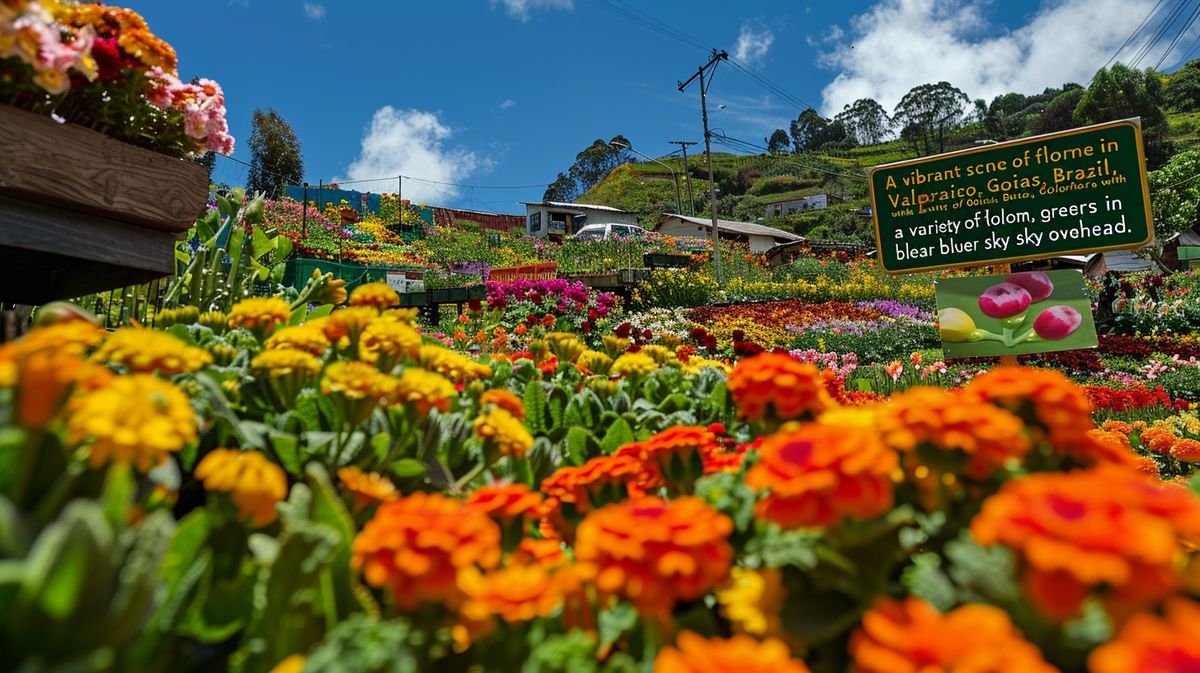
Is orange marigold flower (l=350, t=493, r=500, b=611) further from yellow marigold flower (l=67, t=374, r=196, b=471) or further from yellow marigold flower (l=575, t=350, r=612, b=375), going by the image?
yellow marigold flower (l=575, t=350, r=612, b=375)

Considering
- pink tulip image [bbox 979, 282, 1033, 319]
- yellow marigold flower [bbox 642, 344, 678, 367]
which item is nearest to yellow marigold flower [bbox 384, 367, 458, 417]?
yellow marigold flower [bbox 642, 344, 678, 367]

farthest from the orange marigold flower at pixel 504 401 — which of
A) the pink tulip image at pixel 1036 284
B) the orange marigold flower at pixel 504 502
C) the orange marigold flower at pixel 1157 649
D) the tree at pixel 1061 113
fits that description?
the tree at pixel 1061 113

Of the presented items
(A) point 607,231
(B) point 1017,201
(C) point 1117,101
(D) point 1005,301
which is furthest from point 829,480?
(C) point 1117,101

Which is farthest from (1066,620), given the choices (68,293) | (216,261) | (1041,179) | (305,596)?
(1041,179)

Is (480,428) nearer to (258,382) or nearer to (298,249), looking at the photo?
(258,382)

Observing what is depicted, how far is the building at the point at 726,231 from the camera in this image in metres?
34.7

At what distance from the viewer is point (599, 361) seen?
2066 millimetres

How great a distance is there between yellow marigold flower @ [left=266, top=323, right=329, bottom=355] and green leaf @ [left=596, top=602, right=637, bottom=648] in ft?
2.54

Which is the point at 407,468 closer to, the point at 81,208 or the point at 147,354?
the point at 147,354

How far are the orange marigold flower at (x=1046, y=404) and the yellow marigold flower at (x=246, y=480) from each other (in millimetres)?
772

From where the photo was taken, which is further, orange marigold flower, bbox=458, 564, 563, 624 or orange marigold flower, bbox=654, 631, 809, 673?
orange marigold flower, bbox=458, 564, 563, 624

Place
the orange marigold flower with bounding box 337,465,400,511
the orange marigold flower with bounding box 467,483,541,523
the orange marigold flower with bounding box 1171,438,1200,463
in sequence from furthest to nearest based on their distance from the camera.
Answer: the orange marigold flower with bounding box 1171,438,1200,463
the orange marigold flower with bounding box 337,465,400,511
the orange marigold flower with bounding box 467,483,541,523

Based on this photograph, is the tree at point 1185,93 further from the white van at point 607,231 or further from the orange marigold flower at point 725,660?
the orange marigold flower at point 725,660

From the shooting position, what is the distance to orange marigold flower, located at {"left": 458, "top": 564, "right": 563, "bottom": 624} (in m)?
0.55
